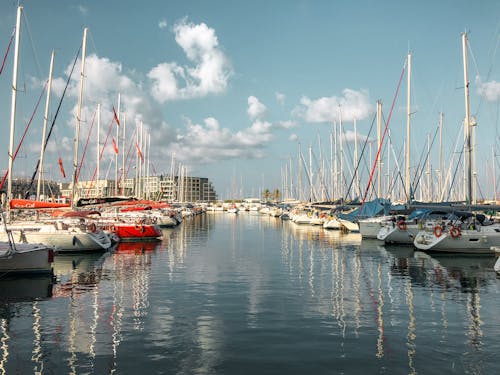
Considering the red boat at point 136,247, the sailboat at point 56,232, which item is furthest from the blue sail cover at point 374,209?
the sailboat at point 56,232

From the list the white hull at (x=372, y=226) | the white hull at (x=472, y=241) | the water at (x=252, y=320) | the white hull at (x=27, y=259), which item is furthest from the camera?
the white hull at (x=372, y=226)

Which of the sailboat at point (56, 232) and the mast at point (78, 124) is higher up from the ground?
the mast at point (78, 124)

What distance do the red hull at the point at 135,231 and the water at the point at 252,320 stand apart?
515 inches

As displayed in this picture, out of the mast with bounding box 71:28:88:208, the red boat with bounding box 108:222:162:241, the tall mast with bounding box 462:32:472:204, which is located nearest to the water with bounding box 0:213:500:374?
the tall mast with bounding box 462:32:472:204

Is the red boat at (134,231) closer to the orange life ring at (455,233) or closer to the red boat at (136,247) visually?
the red boat at (136,247)

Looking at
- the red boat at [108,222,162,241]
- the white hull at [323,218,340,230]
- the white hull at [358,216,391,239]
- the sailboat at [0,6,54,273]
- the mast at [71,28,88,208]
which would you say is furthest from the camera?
the white hull at [323,218,340,230]

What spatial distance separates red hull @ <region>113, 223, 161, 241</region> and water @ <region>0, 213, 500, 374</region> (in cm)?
1308

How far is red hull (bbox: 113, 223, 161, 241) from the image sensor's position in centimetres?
3662

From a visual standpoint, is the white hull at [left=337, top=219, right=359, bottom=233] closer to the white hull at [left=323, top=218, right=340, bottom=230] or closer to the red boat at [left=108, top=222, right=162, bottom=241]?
the white hull at [left=323, top=218, right=340, bottom=230]

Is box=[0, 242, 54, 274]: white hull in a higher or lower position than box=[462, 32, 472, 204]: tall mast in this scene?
lower

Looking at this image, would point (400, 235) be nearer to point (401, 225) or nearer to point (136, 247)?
point (401, 225)

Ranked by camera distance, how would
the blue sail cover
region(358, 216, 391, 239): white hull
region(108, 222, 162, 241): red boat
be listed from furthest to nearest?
the blue sail cover < region(358, 216, 391, 239): white hull < region(108, 222, 162, 241): red boat

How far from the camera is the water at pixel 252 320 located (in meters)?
9.08

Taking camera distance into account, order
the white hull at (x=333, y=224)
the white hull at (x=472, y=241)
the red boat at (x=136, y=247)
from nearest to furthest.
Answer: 1. the white hull at (x=472, y=241)
2. the red boat at (x=136, y=247)
3. the white hull at (x=333, y=224)
